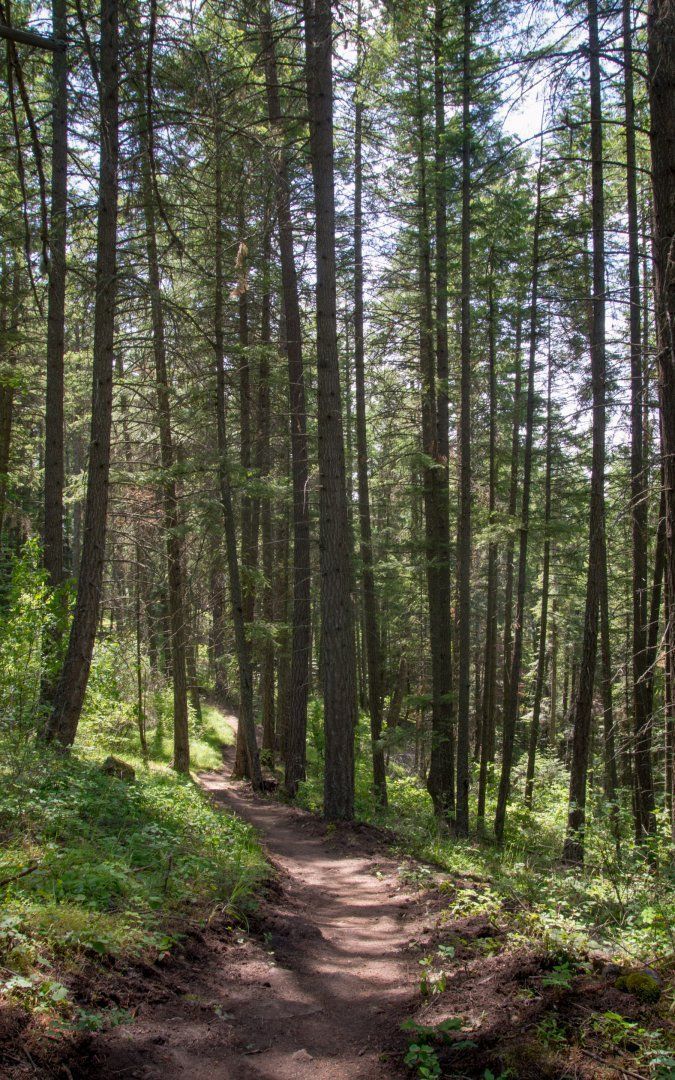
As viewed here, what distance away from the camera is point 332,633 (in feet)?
31.1

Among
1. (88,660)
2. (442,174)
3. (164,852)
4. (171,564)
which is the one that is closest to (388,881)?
(164,852)

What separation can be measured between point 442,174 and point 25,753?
12079mm

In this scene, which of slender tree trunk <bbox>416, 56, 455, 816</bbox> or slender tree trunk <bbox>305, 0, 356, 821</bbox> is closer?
slender tree trunk <bbox>305, 0, 356, 821</bbox>

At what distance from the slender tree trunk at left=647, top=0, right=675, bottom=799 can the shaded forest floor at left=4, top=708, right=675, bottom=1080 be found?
8.25ft

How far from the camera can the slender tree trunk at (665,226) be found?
498 centimetres

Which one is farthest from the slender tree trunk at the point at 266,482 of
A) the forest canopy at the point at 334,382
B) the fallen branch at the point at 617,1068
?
the fallen branch at the point at 617,1068

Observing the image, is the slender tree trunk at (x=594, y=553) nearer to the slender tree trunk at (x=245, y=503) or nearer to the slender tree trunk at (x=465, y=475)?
the slender tree trunk at (x=465, y=475)

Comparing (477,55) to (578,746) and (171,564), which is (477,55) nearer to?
(171,564)

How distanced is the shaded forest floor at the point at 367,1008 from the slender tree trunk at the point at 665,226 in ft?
8.25

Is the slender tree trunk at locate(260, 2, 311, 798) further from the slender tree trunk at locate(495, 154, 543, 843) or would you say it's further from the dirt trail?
the dirt trail

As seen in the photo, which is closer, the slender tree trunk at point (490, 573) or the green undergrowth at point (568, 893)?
the green undergrowth at point (568, 893)

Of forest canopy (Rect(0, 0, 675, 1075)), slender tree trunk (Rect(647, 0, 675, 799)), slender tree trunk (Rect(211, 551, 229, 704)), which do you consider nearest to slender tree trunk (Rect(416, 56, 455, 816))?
forest canopy (Rect(0, 0, 675, 1075))

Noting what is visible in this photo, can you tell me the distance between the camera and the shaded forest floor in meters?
2.97

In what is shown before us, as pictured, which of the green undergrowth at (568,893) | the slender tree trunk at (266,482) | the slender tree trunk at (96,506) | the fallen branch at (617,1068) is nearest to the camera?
the fallen branch at (617,1068)
